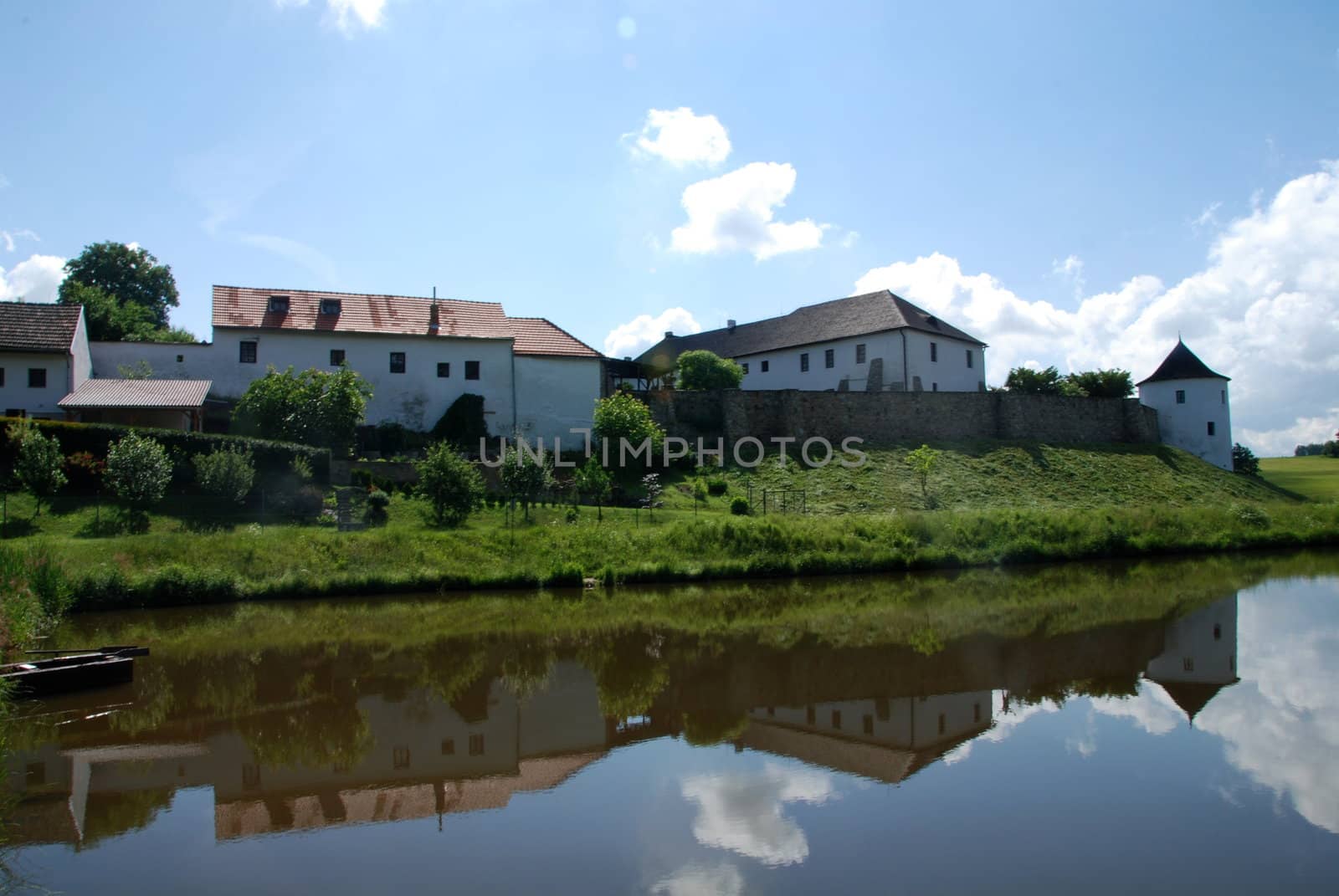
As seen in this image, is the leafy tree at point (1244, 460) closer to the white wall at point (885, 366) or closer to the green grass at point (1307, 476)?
the green grass at point (1307, 476)

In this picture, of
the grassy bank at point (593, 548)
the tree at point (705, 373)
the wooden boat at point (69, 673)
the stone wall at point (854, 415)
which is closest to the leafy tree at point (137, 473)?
the grassy bank at point (593, 548)

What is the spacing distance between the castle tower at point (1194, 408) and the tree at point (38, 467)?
40734 millimetres

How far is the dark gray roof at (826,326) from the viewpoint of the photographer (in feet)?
124

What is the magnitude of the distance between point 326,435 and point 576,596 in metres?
11.8

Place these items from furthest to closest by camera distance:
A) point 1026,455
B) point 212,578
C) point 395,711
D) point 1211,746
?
point 1026,455 < point 212,578 < point 395,711 < point 1211,746

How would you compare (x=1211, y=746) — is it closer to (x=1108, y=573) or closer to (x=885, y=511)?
(x=1108, y=573)

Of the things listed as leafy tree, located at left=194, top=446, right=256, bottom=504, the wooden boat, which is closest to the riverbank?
leafy tree, located at left=194, top=446, right=256, bottom=504

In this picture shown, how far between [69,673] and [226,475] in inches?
473

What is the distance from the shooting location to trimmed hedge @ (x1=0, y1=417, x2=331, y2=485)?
23406mm

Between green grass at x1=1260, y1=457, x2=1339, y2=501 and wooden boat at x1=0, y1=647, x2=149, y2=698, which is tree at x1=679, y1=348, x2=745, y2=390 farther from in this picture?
wooden boat at x1=0, y1=647, x2=149, y2=698

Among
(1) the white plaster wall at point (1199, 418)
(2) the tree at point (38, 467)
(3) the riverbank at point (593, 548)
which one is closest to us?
(3) the riverbank at point (593, 548)

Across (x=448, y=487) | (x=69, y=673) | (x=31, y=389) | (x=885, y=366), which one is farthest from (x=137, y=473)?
(x=885, y=366)

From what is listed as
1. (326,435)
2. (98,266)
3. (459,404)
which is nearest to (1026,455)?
(459,404)

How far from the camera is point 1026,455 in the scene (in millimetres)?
33750
